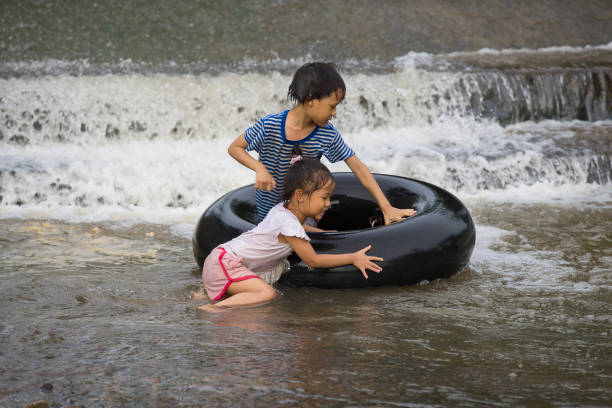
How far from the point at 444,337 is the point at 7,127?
8053 mm

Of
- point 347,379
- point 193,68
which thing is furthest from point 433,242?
point 193,68

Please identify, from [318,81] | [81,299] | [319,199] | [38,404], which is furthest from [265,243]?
[38,404]

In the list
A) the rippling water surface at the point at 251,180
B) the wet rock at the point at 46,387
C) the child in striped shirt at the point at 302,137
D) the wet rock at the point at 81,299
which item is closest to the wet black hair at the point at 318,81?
the child in striped shirt at the point at 302,137

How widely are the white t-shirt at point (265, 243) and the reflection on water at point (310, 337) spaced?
0.90 ft

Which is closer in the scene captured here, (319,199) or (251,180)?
(319,199)

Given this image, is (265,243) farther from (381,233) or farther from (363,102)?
(363,102)

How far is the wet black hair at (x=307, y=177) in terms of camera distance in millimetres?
4367

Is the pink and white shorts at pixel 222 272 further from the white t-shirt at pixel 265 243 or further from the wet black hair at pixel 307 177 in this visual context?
the wet black hair at pixel 307 177

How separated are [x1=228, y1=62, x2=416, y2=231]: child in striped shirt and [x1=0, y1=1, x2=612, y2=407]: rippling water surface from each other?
2.55ft

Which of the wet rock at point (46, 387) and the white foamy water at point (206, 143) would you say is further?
the white foamy water at point (206, 143)

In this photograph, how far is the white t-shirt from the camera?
447 centimetres

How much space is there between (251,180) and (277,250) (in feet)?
14.8

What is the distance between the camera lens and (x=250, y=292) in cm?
446

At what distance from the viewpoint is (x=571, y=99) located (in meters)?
10.9
